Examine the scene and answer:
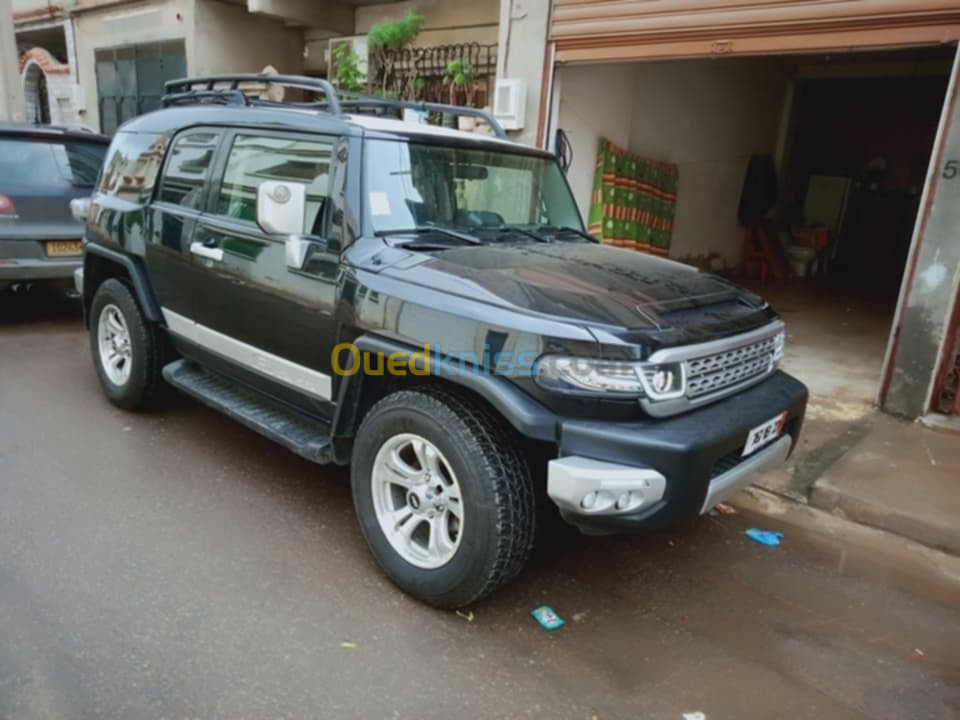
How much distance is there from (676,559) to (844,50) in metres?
4.03

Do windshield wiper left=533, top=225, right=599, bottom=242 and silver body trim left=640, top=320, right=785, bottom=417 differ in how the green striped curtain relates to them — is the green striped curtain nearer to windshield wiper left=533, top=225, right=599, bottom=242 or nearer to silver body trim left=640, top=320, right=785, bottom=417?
windshield wiper left=533, top=225, right=599, bottom=242

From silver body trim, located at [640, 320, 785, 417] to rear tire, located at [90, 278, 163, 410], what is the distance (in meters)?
3.30

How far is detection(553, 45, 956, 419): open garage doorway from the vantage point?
7.97 metres

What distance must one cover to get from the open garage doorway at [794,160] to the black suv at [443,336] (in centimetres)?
414

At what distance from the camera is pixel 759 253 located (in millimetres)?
11891

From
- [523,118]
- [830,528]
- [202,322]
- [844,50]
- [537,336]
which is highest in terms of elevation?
[844,50]

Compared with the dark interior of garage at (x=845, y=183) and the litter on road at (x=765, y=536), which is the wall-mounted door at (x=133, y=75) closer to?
the dark interior of garage at (x=845, y=183)

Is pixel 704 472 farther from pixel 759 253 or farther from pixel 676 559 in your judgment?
pixel 759 253

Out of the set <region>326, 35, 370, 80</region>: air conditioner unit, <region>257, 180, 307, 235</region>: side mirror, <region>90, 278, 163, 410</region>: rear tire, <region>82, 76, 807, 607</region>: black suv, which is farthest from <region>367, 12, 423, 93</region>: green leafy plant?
<region>257, 180, 307, 235</region>: side mirror

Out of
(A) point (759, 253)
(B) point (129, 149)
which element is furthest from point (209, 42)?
(A) point (759, 253)

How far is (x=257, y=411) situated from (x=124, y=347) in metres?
1.60

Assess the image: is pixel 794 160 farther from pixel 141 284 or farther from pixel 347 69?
pixel 141 284

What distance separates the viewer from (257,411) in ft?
12.0

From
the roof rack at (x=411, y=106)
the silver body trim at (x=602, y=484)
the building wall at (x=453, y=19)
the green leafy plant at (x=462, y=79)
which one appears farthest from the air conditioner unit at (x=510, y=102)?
the silver body trim at (x=602, y=484)
